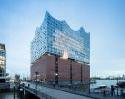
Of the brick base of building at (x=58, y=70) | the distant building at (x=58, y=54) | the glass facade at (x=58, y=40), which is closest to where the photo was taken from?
the brick base of building at (x=58, y=70)

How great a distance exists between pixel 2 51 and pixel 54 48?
105 ft

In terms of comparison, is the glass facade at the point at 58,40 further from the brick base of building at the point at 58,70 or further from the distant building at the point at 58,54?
the brick base of building at the point at 58,70

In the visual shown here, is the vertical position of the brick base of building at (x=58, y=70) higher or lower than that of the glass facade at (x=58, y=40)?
lower

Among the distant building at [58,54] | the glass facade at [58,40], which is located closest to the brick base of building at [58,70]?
the distant building at [58,54]

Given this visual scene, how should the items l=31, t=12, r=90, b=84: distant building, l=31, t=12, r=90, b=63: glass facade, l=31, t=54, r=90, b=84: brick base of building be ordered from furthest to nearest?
1. l=31, t=12, r=90, b=63: glass facade
2. l=31, t=12, r=90, b=84: distant building
3. l=31, t=54, r=90, b=84: brick base of building

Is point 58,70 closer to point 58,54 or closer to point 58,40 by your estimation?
point 58,54

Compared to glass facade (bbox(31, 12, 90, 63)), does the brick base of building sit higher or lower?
lower

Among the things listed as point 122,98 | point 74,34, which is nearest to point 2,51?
point 74,34

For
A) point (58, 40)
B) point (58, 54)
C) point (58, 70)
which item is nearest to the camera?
point (58, 70)

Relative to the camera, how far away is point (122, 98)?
33125 mm

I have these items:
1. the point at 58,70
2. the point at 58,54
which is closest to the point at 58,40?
the point at 58,54

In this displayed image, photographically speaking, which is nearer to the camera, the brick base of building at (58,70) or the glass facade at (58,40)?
the brick base of building at (58,70)

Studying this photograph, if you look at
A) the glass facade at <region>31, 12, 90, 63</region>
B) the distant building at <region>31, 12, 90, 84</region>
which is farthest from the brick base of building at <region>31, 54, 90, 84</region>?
the glass facade at <region>31, 12, 90, 63</region>

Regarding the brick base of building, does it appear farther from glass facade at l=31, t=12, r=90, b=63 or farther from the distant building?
glass facade at l=31, t=12, r=90, b=63
